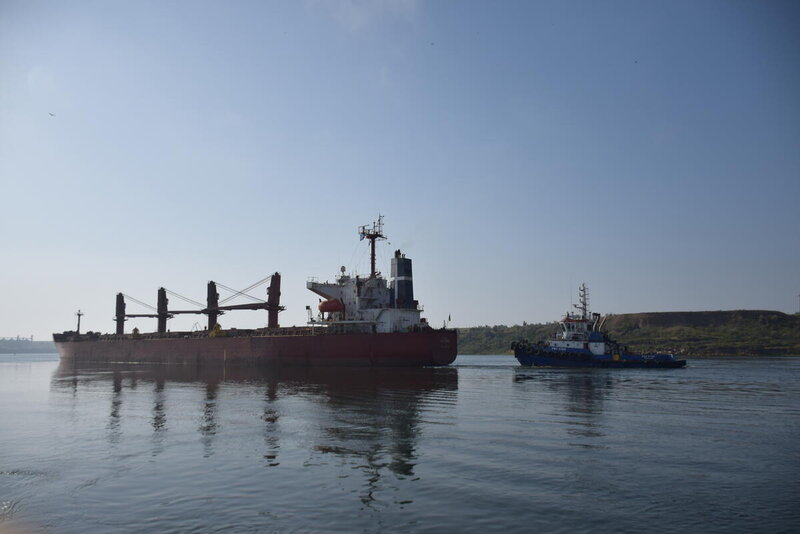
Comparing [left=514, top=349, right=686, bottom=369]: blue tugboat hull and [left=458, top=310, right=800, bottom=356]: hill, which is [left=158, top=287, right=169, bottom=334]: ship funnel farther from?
[left=458, top=310, right=800, bottom=356]: hill

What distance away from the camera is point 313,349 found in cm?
4838

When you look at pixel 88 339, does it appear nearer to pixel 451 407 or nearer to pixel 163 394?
pixel 163 394

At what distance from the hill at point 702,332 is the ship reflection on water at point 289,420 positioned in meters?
84.6

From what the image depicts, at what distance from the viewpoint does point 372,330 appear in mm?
48625

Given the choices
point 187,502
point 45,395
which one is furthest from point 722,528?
point 45,395

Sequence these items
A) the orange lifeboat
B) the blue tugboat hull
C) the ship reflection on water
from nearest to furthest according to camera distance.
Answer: the ship reflection on water, the orange lifeboat, the blue tugboat hull

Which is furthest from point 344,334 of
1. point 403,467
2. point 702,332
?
point 702,332

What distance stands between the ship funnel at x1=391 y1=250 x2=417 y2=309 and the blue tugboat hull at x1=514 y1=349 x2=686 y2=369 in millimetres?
16400

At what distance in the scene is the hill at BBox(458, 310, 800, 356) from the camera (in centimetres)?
9869

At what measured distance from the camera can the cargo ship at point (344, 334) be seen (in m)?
45.3

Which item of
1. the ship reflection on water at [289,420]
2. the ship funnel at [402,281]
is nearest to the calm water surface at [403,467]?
the ship reflection on water at [289,420]

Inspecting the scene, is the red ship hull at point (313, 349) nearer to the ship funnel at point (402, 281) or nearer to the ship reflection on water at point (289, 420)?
the ship funnel at point (402, 281)

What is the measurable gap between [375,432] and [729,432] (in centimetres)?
1121

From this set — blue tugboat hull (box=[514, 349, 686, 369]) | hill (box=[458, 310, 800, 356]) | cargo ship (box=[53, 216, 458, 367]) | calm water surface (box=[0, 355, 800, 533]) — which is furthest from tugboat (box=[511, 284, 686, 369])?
hill (box=[458, 310, 800, 356])
